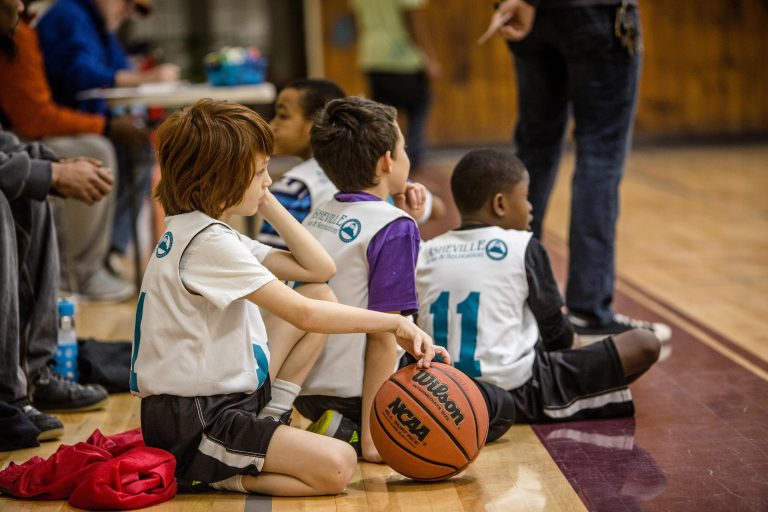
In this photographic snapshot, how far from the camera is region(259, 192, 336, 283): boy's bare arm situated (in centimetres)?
251

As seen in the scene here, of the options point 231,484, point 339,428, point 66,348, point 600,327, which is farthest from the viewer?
point 600,327

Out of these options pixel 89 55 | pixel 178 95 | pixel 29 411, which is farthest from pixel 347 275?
pixel 89 55

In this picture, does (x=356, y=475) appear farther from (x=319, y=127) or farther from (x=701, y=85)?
(x=701, y=85)

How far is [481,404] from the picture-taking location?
2.46 meters

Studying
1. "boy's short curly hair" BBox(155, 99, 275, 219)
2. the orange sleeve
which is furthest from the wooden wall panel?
"boy's short curly hair" BBox(155, 99, 275, 219)

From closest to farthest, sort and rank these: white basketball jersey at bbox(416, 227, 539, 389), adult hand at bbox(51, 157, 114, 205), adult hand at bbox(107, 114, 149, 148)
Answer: white basketball jersey at bbox(416, 227, 539, 389), adult hand at bbox(51, 157, 114, 205), adult hand at bbox(107, 114, 149, 148)

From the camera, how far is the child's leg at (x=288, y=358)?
8.49 feet

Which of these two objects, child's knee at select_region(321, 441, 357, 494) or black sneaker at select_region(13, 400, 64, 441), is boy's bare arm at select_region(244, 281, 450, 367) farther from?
black sneaker at select_region(13, 400, 64, 441)

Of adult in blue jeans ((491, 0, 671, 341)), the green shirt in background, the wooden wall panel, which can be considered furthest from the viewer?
the wooden wall panel

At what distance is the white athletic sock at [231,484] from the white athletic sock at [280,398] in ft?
0.63

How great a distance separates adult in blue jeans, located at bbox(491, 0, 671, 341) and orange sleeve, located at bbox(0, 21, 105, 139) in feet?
6.59

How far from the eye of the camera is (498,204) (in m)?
2.95

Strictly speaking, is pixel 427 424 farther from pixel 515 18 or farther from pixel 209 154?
pixel 515 18

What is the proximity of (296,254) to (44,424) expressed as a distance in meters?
0.89
